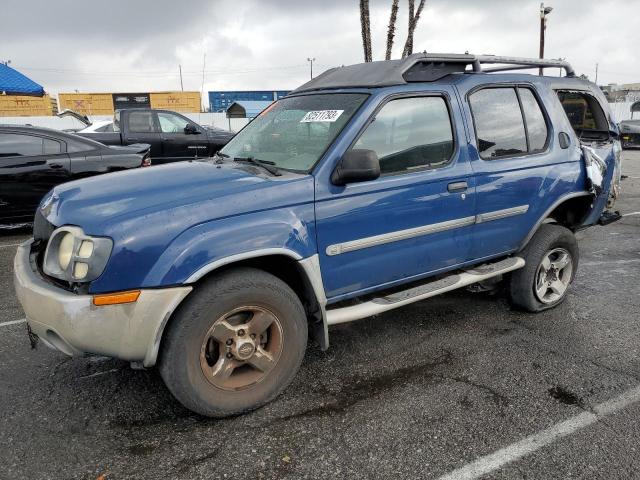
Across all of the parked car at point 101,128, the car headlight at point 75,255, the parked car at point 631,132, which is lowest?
the car headlight at point 75,255

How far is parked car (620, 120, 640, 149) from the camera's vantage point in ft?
61.9

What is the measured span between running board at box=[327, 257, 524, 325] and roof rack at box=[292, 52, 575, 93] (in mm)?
1405

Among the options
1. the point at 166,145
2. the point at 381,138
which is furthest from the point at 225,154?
the point at 166,145

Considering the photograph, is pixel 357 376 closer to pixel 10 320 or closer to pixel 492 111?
pixel 492 111

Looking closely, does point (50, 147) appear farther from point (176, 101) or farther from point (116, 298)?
point (176, 101)

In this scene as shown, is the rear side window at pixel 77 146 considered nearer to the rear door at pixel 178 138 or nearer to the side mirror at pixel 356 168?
the rear door at pixel 178 138

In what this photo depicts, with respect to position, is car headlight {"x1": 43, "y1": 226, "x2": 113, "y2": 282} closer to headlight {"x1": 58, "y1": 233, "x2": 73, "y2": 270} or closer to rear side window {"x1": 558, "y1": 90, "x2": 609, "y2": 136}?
headlight {"x1": 58, "y1": 233, "x2": 73, "y2": 270}

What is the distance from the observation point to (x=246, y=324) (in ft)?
9.00

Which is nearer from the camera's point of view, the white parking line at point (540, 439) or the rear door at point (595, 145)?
the white parking line at point (540, 439)

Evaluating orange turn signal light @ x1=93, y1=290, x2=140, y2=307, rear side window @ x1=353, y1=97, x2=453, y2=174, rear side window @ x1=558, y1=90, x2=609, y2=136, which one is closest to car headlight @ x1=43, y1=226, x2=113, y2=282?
orange turn signal light @ x1=93, y1=290, x2=140, y2=307

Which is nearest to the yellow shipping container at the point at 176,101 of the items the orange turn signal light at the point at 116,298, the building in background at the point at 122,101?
the building in background at the point at 122,101

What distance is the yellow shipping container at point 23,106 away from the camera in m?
31.9

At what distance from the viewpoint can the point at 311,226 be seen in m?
2.84

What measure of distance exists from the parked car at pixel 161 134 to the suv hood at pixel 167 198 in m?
8.23
